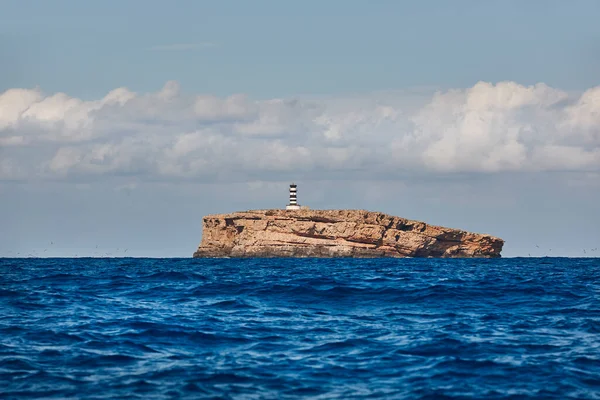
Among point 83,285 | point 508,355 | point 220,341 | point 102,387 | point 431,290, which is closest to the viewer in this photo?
point 102,387

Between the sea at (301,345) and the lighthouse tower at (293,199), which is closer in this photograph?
the sea at (301,345)

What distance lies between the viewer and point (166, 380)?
1209 centimetres

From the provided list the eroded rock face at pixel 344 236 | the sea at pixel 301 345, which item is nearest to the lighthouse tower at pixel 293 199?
the eroded rock face at pixel 344 236

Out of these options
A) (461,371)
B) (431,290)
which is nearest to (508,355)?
(461,371)

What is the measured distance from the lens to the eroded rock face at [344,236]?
4850 inches

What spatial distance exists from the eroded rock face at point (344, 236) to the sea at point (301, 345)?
9818 cm

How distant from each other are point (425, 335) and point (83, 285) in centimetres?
1694

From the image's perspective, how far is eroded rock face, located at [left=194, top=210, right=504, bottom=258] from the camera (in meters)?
123

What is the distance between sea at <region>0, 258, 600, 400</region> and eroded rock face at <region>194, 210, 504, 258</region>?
322 ft

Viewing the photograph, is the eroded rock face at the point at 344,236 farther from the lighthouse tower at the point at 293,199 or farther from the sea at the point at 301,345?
the sea at the point at 301,345

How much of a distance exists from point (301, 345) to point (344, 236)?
108583 mm

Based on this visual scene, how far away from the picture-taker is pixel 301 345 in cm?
1523

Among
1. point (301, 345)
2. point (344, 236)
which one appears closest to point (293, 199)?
point (344, 236)

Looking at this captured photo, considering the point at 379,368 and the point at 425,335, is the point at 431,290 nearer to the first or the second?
the point at 425,335
